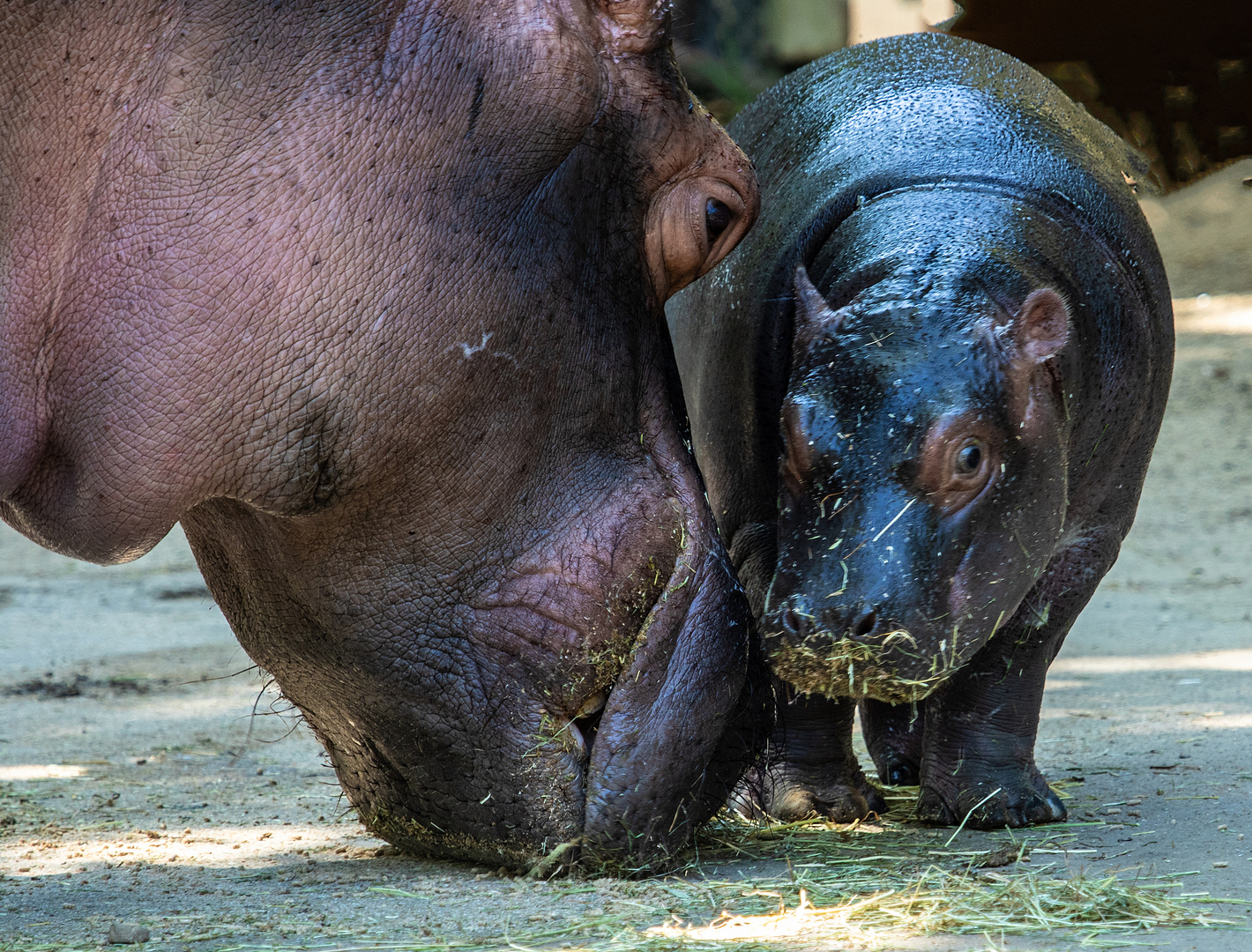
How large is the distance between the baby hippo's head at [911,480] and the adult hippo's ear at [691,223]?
267 mm

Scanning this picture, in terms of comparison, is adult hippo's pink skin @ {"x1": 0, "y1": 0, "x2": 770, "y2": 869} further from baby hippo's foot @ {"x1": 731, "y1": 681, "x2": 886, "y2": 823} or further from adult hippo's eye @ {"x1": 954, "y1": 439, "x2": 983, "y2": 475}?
baby hippo's foot @ {"x1": 731, "y1": 681, "x2": 886, "y2": 823}

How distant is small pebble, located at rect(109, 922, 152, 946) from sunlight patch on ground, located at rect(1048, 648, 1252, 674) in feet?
11.8

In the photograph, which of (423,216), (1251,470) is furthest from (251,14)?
(1251,470)

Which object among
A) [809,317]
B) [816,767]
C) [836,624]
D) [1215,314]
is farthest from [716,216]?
[1215,314]

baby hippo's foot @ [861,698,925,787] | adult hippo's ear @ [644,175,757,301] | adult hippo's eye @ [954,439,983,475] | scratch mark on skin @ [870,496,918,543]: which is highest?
adult hippo's ear @ [644,175,757,301]

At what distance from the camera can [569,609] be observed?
7.95 ft

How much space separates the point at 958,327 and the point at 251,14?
4.35ft

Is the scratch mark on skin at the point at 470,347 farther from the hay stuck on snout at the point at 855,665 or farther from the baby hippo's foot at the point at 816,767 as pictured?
the baby hippo's foot at the point at 816,767

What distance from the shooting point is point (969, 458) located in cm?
262

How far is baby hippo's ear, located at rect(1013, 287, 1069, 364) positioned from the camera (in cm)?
276

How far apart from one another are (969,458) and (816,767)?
35.2 inches

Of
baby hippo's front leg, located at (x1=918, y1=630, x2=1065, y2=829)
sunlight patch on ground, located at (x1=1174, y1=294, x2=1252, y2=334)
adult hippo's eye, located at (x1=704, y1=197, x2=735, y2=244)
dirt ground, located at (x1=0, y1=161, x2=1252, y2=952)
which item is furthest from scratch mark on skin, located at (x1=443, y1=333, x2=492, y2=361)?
sunlight patch on ground, located at (x1=1174, y1=294, x2=1252, y2=334)

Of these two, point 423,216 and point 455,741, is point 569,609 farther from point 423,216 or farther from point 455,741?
point 423,216

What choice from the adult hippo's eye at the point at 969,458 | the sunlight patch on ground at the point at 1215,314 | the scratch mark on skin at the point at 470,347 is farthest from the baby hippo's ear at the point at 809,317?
the sunlight patch on ground at the point at 1215,314
